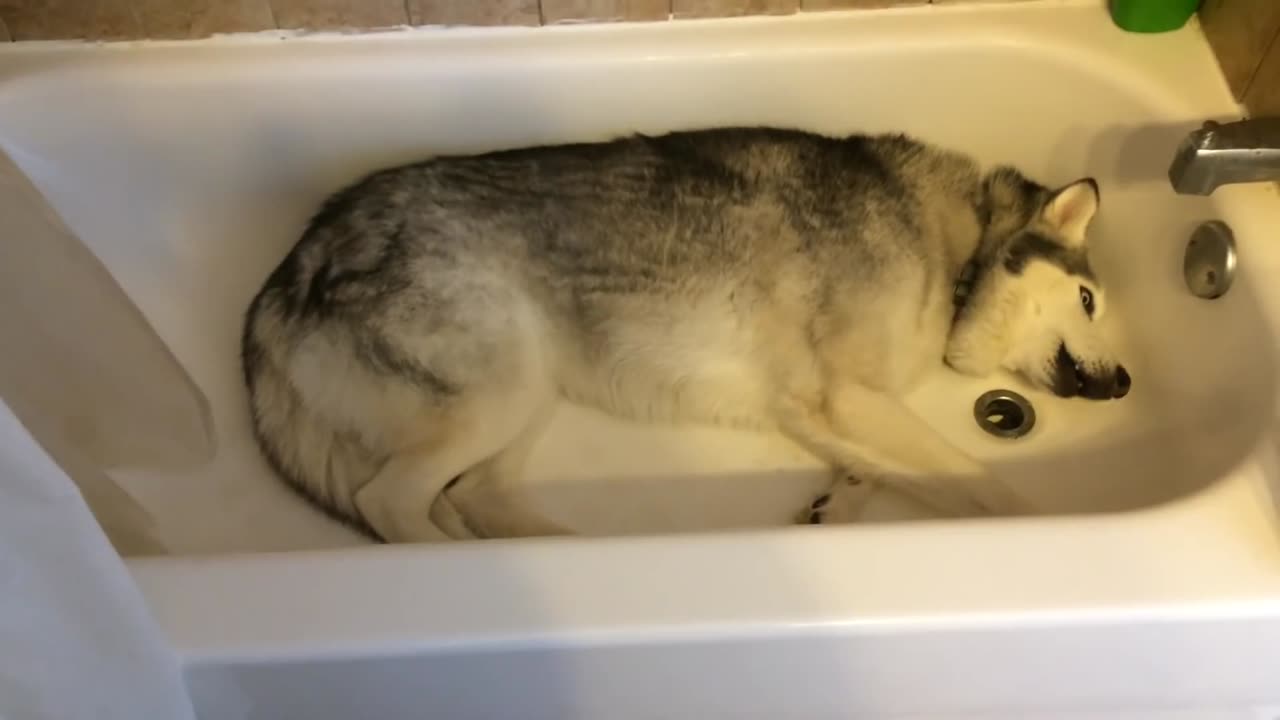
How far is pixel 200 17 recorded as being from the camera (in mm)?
1518

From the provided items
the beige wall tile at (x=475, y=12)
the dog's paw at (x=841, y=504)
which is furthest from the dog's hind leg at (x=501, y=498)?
the beige wall tile at (x=475, y=12)

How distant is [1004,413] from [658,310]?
572 mm

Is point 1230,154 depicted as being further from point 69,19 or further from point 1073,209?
point 69,19

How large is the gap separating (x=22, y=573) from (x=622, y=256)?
35.6 inches

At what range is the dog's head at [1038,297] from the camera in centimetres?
143

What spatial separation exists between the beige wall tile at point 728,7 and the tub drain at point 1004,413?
66cm

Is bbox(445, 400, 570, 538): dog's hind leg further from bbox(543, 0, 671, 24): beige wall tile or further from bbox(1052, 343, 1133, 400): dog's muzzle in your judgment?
bbox(1052, 343, 1133, 400): dog's muzzle

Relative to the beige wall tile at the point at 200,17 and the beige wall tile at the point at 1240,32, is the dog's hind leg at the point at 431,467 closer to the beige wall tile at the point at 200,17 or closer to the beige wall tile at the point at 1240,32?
the beige wall tile at the point at 200,17

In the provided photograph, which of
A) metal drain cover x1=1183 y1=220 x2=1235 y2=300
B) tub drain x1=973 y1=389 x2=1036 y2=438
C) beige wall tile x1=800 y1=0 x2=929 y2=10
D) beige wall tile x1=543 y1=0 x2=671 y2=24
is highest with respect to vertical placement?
beige wall tile x1=543 y1=0 x2=671 y2=24

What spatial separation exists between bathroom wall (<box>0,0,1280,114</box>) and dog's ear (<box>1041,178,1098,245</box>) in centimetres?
32

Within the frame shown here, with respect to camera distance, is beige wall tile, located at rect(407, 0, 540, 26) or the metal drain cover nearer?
the metal drain cover

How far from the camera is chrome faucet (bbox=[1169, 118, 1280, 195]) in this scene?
1.15 metres

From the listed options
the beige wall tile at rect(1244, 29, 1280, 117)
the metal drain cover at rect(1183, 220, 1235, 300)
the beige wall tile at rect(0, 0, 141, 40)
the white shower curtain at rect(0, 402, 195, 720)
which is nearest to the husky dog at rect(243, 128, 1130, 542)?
the metal drain cover at rect(1183, 220, 1235, 300)

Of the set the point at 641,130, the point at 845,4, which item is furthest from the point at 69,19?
the point at 845,4
